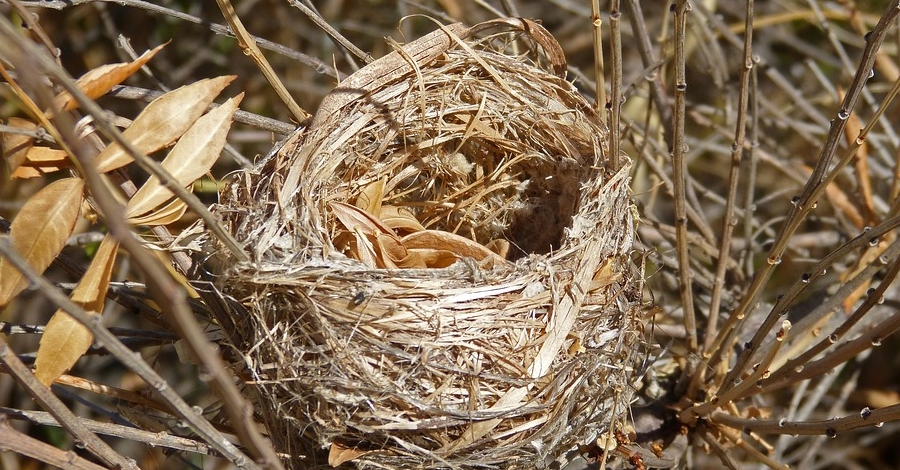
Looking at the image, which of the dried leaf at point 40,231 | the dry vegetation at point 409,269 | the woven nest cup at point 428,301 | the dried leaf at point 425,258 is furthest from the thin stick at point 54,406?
the dried leaf at point 425,258

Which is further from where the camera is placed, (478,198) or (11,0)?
(478,198)

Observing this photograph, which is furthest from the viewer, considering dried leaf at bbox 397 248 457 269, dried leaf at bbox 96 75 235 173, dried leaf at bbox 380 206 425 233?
dried leaf at bbox 380 206 425 233

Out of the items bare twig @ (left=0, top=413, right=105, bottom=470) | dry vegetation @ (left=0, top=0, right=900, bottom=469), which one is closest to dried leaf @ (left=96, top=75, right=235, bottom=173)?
dry vegetation @ (left=0, top=0, right=900, bottom=469)

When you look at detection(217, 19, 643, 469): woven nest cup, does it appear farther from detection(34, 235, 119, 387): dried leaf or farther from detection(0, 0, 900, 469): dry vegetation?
detection(34, 235, 119, 387): dried leaf

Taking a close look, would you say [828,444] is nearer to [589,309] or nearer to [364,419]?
[589,309]

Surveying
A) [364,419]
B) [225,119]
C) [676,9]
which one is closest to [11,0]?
[225,119]

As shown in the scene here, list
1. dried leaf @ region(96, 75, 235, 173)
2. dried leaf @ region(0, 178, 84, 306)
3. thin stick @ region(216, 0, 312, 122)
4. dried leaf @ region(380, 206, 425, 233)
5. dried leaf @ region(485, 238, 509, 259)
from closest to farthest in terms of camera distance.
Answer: dried leaf @ region(0, 178, 84, 306), dried leaf @ region(96, 75, 235, 173), thin stick @ region(216, 0, 312, 122), dried leaf @ region(380, 206, 425, 233), dried leaf @ region(485, 238, 509, 259)

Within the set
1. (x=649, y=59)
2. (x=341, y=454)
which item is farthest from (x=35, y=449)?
(x=649, y=59)
